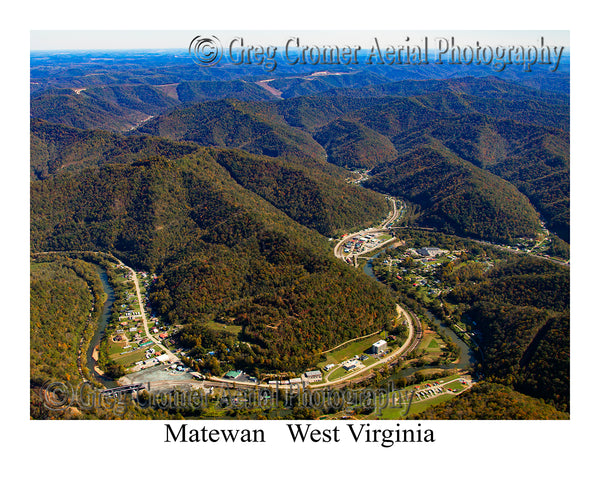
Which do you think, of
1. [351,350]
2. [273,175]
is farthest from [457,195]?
[351,350]

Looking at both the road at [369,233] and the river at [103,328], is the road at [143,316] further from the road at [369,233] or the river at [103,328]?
the road at [369,233]

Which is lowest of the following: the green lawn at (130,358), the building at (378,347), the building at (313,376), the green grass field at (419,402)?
the green grass field at (419,402)

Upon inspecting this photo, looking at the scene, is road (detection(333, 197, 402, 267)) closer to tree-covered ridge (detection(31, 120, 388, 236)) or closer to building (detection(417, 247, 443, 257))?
tree-covered ridge (detection(31, 120, 388, 236))

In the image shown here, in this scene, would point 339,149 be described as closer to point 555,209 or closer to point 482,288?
point 555,209

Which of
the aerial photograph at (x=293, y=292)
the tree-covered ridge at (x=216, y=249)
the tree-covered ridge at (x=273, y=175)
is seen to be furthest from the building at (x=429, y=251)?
the tree-covered ridge at (x=216, y=249)

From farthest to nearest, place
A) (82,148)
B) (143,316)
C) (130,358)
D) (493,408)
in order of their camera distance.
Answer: (82,148), (143,316), (130,358), (493,408)

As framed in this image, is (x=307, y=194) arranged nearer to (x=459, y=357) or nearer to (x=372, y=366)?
(x=459, y=357)

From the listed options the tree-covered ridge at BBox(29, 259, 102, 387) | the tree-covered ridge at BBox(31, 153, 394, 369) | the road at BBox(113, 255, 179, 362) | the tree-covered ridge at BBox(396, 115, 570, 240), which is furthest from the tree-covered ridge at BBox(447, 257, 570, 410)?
the tree-covered ridge at BBox(29, 259, 102, 387)
